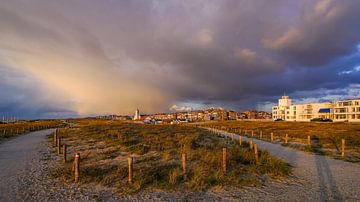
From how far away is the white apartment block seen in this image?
309ft

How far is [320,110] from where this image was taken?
4213 inches

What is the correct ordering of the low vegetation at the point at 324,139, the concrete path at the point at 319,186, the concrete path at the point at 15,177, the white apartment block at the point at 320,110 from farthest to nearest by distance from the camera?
the white apartment block at the point at 320,110 < the low vegetation at the point at 324,139 < the concrete path at the point at 15,177 < the concrete path at the point at 319,186

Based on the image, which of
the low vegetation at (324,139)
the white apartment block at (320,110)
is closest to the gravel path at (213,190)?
the low vegetation at (324,139)

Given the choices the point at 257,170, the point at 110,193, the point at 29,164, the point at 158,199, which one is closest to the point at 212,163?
the point at 257,170

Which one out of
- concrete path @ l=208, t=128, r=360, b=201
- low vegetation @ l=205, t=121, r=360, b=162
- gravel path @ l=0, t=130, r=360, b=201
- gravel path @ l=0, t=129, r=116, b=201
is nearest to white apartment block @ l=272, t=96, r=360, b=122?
low vegetation @ l=205, t=121, r=360, b=162

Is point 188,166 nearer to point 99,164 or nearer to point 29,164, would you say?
point 99,164

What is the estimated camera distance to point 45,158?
16.2 m

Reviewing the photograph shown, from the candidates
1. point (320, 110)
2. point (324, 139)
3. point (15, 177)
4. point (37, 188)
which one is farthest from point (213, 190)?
point (320, 110)

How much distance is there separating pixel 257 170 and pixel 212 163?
8.38 feet

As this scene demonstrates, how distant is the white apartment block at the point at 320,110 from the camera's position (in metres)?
94.2

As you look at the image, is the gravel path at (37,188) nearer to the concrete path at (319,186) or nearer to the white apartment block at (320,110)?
the concrete path at (319,186)

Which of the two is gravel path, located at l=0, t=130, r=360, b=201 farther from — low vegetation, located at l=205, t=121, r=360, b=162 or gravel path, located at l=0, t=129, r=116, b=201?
low vegetation, located at l=205, t=121, r=360, b=162

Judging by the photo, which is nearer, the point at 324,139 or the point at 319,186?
the point at 319,186

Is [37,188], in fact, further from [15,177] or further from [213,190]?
[213,190]
